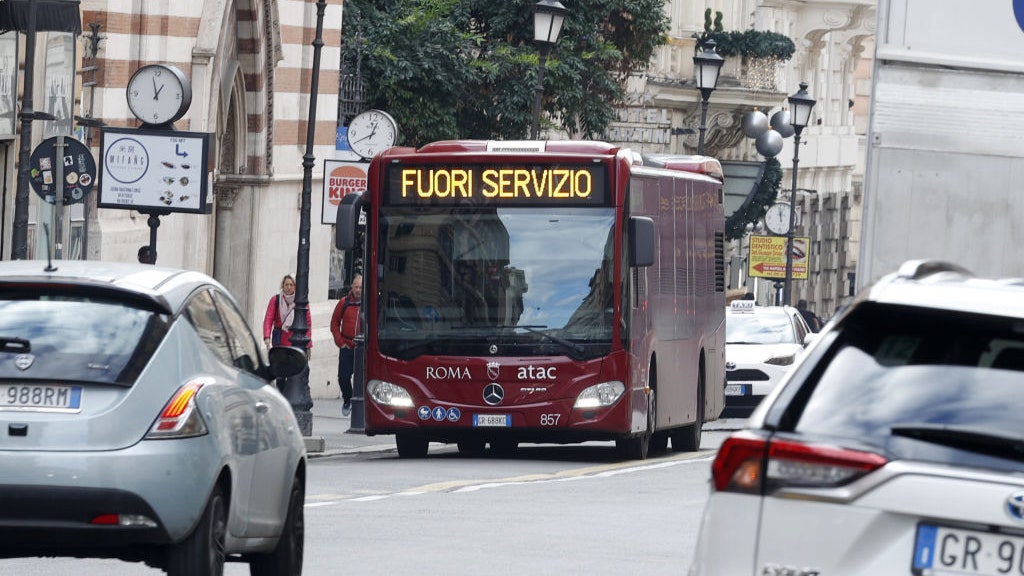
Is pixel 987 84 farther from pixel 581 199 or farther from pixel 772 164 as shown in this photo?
pixel 772 164

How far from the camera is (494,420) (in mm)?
21781

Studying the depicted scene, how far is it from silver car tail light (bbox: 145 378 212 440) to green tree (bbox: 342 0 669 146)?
103 ft

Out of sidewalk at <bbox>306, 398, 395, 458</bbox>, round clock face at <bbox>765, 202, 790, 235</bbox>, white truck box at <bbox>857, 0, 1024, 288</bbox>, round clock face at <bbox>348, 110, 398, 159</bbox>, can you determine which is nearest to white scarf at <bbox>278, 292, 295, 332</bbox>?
sidewalk at <bbox>306, 398, 395, 458</bbox>

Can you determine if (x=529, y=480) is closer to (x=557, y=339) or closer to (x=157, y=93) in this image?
(x=557, y=339)

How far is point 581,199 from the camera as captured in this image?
2175 cm

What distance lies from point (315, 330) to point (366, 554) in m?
24.6

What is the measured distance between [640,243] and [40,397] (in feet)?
42.4

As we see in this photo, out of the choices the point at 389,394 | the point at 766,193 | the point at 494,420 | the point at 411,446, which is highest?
the point at 766,193

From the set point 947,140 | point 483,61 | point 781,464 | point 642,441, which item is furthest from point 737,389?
point 781,464

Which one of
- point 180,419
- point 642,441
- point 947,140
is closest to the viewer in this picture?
point 180,419

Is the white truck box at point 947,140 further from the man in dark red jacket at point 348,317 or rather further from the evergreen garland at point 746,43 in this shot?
the evergreen garland at point 746,43

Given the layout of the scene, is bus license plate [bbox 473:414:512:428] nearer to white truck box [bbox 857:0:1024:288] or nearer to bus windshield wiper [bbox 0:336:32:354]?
white truck box [bbox 857:0:1024:288]

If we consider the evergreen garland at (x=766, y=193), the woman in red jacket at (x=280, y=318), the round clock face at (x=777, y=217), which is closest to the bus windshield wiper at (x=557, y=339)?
the woman in red jacket at (x=280, y=318)

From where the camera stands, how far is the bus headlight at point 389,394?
2200cm
